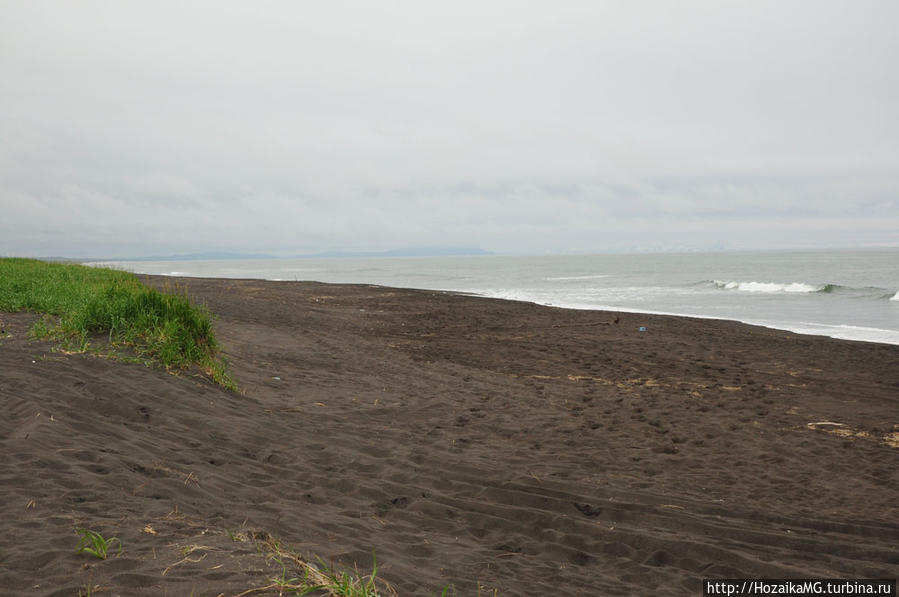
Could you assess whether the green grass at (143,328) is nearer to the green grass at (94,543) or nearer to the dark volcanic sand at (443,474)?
the dark volcanic sand at (443,474)

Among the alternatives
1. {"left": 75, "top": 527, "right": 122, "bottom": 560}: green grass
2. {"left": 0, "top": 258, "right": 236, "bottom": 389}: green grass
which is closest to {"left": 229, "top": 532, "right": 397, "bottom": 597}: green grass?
{"left": 75, "top": 527, "right": 122, "bottom": 560}: green grass

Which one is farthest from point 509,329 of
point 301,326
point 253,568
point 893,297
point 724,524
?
point 893,297

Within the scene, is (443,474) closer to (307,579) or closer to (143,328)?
(307,579)

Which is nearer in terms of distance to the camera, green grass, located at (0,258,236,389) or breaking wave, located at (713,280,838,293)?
green grass, located at (0,258,236,389)

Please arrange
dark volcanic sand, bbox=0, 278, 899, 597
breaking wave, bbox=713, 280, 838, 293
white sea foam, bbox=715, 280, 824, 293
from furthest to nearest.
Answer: white sea foam, bbox=715, 280, 824, 293 < breaking wave, bbox=713, 280, 838, 293 < dark volcanic sand, bbox=0, 278, 899, 597

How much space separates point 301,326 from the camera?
53.9 feet

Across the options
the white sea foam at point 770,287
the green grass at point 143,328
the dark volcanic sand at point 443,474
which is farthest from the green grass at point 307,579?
the white sea foam at point 770,287

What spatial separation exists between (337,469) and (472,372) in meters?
6.07

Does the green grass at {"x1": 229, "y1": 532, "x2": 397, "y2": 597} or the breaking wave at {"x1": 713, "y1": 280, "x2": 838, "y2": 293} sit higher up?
the breaking wave at {"x1": 713, "y1": 280, "x2": 838, "y2": 293}

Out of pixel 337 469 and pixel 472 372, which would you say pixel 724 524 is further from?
pixel 472 372

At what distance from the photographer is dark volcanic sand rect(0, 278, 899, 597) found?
12.0ft

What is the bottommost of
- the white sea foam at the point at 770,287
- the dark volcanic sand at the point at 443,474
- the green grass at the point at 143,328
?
the dark volcanic sand at the point at 443,474

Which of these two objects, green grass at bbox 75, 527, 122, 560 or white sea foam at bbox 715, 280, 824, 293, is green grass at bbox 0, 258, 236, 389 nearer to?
green grass at bbox 75, 527, 122, 560

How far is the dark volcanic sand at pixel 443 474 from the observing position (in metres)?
3.67
